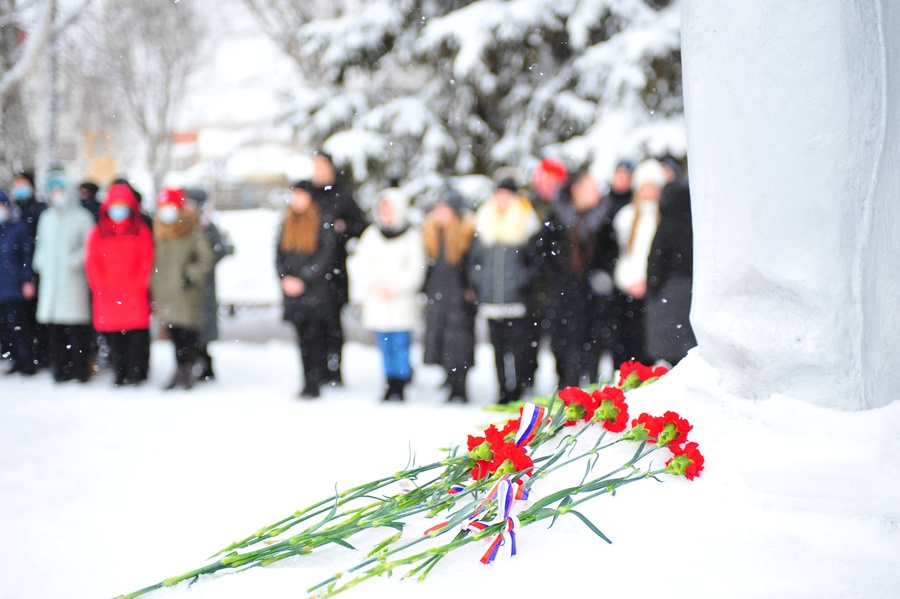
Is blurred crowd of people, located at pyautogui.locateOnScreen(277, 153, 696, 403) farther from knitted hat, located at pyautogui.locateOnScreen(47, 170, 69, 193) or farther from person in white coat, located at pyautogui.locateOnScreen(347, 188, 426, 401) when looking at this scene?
knitted hat, located at pyautogui.locateOnScreen(47, 170, 69, 193)

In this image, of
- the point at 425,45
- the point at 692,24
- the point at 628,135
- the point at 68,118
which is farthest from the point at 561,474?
the point at 68,118

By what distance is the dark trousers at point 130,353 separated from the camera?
679cm

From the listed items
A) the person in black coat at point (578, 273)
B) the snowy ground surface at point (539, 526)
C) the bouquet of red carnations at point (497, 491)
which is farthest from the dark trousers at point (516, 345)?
the bouquet of red carnations at point (497, 491)

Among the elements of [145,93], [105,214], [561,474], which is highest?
[145,93]

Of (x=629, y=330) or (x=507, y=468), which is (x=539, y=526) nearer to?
(x=507, y=468)

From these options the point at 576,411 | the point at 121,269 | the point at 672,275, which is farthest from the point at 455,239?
the point at 576,411

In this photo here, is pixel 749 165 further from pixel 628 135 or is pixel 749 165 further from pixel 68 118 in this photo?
pixel 68 118

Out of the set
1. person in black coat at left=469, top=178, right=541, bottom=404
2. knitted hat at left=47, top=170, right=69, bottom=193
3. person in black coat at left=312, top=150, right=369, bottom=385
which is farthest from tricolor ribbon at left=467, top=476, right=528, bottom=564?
knitted hat at left=47, top=170, right=69, bottom=193

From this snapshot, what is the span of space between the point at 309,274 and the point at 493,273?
1443 millimetres

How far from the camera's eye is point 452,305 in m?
6.23

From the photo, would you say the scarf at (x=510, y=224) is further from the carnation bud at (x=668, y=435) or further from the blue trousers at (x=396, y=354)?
the carnation bud at (x=668, y=435)

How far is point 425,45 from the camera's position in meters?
10.8

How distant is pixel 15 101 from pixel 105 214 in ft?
19.4

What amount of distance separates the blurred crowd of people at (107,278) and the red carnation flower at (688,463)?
525cm
